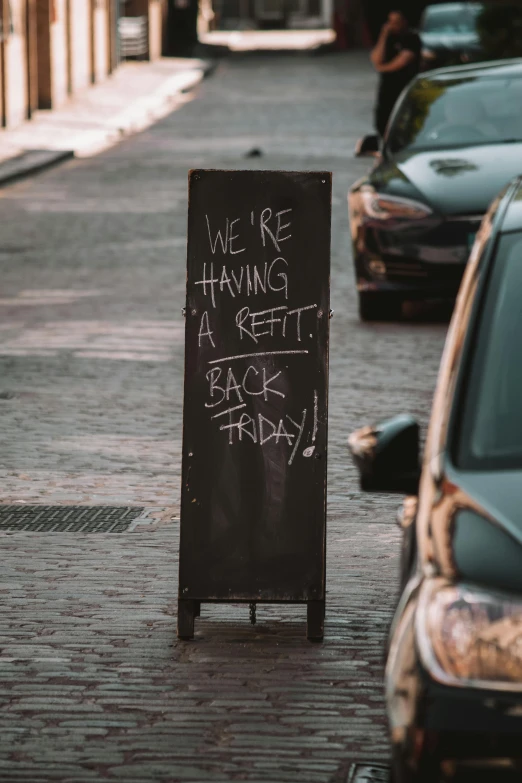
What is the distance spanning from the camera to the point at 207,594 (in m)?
5.55

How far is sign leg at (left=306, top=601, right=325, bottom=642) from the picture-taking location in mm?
5590

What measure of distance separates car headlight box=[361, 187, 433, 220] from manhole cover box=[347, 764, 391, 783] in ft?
25.6

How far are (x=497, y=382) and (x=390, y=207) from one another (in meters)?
8.40

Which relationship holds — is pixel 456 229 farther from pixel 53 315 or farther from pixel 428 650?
pixel 428 650

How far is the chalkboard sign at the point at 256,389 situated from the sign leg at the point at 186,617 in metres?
0.03

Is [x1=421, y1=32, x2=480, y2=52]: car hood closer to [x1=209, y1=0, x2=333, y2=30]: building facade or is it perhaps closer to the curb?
the curb

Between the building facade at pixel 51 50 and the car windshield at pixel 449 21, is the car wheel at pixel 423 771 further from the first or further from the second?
the car windshield at pixel 449 21

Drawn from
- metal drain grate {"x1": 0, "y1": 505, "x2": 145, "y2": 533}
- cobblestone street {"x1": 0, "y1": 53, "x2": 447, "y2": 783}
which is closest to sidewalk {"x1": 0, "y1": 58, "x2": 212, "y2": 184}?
cobblestone street {"x1": 0, "y1": 53, "x2": 447, "y2": 783}

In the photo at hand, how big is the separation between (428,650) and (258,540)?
214 cm

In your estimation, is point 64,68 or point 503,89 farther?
point 64,68

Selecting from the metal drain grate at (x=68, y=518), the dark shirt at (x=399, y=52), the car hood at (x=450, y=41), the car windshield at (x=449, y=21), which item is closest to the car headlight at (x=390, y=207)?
the metal drain grate at (x=68, y=518)

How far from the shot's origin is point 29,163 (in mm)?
25266

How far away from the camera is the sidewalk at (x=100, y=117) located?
27.1 m

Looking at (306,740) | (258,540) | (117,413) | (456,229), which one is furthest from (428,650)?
(456,229)
